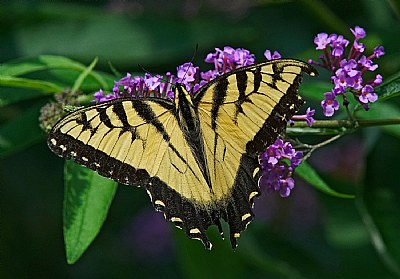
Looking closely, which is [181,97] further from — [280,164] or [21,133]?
[21,133]

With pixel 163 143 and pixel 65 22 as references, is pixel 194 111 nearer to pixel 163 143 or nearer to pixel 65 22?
pixel 163 143

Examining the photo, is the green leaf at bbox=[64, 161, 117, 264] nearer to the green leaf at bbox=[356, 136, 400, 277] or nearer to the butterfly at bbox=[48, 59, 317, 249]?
the butterfly at bbox=[48, 59, 317, 249]

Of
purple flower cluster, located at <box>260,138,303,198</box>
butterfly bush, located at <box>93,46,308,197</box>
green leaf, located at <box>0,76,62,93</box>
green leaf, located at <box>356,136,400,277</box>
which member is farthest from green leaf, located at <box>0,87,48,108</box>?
green leaf, located at <box>356,136,400,277</box>

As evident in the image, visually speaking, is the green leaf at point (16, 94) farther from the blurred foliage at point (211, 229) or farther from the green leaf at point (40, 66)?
the blurred foliage at point (211, 229)

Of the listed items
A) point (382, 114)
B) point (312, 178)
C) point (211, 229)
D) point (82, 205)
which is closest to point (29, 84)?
point (82, 205)

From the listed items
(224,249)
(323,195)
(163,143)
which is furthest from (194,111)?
(323,195)
